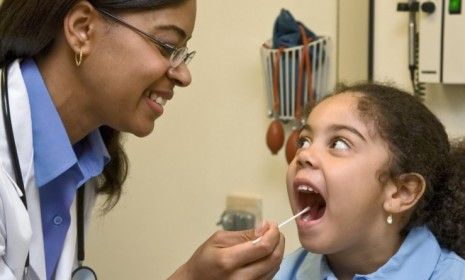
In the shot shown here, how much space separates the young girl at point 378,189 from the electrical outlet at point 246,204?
0.75m

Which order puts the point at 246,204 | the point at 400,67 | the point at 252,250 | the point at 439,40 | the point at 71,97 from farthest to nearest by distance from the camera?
the point at 246,204, the point at 400,67, the point at 439,40, the point at 71,97, the point at 252,250

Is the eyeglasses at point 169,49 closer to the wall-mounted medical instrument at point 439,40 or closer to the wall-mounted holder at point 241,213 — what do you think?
the wall-mounted medical instrument at point 439,40

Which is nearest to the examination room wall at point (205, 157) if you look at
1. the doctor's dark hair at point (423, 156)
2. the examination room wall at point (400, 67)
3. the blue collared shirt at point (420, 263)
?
the examination room wall at point (400, 67)

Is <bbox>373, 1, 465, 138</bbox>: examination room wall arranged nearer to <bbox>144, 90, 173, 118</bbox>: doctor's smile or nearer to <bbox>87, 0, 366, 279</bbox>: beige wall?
<bbox>87, 0, 366, 279</bbox>: beige wall

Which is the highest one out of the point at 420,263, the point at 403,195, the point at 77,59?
the point at 77,59

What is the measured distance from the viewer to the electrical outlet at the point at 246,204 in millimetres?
1958

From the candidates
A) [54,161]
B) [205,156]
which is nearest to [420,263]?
[54,161]

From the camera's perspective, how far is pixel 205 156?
2.06 meters

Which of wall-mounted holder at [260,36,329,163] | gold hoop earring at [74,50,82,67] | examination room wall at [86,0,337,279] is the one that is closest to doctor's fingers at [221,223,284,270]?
gold hoop earring at [74,50,82,67]

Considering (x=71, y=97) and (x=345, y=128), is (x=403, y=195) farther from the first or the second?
(x=71, y=97)

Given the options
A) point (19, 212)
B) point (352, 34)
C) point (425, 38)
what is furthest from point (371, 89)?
point (19, 212)

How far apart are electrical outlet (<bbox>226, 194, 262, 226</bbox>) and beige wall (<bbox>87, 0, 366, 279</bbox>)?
18 millimetres

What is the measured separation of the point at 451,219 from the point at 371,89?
0.88 ft

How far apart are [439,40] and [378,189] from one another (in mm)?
525
